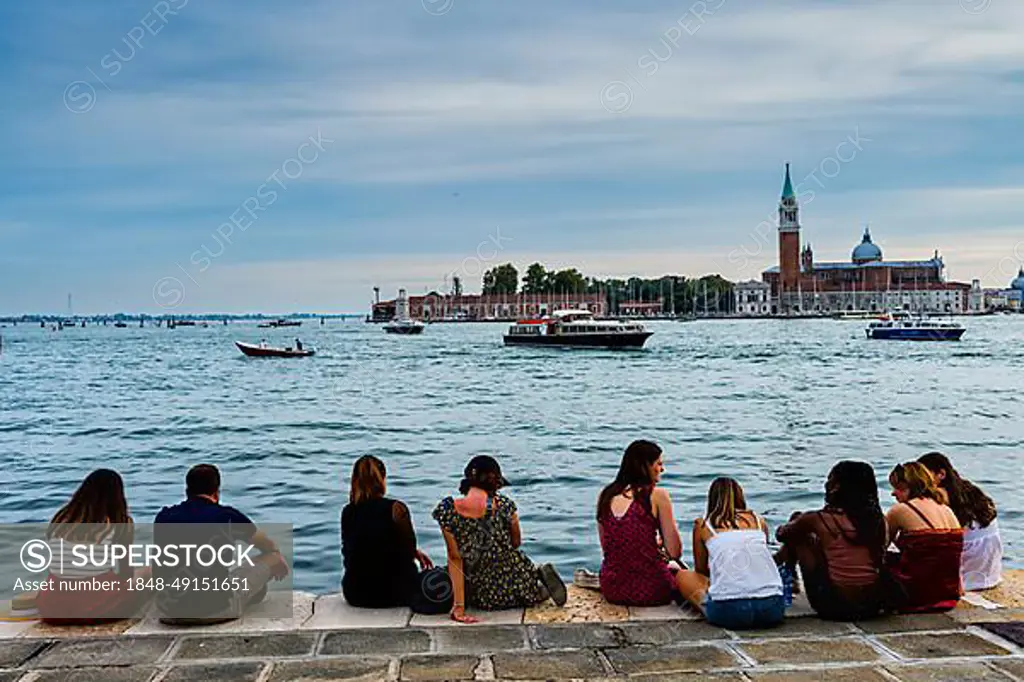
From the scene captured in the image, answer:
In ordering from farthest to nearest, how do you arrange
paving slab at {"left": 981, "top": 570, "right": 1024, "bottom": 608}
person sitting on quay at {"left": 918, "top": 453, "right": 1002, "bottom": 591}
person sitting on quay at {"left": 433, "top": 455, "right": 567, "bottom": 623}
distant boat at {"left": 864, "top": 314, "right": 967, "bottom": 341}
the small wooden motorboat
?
distant boat at {"left": 864, "top": 314, "right": 967, "bottom": 341}, the small wooden motorboat, person sitting on quay at {"left": 918, "top": 453, "right": 1002, "bottom": 591}, paving slab at {"left": 981, "top": 570, "right": 1024, "bottom": 608}, person sitting on quay at {"left": 433, "top": 455, "right": 567, "bottom": 623}

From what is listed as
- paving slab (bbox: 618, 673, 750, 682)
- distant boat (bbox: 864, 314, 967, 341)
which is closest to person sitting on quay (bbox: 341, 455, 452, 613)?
paving slab (bbox: 618, 673, 750, 682)

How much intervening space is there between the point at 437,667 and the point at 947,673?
1.99 meters

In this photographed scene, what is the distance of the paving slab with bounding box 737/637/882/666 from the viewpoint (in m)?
4.39

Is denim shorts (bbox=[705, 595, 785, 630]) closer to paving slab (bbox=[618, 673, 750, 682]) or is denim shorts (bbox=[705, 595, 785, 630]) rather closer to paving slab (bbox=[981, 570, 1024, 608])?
paving slab (bbox=[618, 673, 750, 682])

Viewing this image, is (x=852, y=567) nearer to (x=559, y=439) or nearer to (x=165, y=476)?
(x=165, y=476)

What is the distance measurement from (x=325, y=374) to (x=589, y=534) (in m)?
37.7

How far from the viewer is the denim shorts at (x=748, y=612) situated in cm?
480

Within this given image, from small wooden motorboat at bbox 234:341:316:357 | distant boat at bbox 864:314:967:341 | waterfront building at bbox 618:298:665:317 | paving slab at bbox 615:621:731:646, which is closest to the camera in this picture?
paving slab at bbox 615:621:731:646

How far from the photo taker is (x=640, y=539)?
5250mm

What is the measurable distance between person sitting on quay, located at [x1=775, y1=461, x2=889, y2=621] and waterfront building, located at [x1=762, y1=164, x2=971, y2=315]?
164 m

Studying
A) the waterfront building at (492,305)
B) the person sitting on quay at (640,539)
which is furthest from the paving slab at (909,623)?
the waterfront building at (492,305)

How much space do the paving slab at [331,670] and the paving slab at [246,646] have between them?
0.15m

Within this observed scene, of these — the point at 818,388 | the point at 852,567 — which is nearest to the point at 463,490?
the point at 852,567

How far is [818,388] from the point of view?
35.1m
